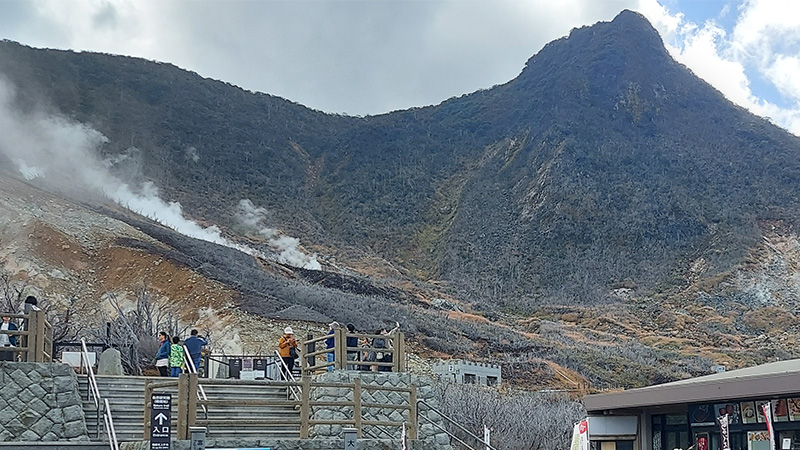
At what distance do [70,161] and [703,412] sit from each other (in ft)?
252

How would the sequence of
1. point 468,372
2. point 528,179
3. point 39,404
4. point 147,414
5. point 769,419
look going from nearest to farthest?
point 769,419 → point 147,414 → point 39,404 → point 468,372 → point 528,179

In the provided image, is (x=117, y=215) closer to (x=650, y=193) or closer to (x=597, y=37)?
(x=650, y=193)

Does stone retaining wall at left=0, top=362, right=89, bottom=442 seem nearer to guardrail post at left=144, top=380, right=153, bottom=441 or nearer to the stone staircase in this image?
the stone staircase

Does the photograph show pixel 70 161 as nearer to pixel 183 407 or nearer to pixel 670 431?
pixel 183 407

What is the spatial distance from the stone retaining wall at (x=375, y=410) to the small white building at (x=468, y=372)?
15623 millimetres

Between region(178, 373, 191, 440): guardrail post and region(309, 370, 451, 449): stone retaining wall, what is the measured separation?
123 inches

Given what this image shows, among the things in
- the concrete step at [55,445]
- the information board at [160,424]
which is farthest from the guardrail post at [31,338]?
the information board at [160,424]

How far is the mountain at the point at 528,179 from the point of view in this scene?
70688 mm

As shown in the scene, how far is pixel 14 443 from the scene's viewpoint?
13.2m

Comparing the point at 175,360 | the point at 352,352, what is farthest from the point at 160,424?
the point at 352,352

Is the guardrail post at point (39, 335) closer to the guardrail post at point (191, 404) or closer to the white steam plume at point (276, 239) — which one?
the guardrail post at point (191, 404)

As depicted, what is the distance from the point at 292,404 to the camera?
16781 millimetres

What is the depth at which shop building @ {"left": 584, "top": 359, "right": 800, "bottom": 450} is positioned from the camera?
11344 millimetres

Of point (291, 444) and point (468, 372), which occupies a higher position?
point (468, 372)
